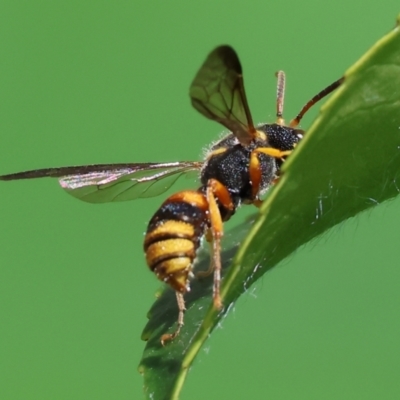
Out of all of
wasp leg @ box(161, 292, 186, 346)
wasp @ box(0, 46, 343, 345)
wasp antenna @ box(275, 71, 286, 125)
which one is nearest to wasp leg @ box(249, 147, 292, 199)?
wasp @ box(0, 46, 343, 345)

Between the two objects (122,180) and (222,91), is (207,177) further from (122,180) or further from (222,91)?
(222,91)

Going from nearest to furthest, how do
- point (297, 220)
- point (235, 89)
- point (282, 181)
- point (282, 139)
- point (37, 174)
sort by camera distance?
point (282, 181) → point (297, 220) → point (235, 89) → point (37, 174) → point (282, 139)

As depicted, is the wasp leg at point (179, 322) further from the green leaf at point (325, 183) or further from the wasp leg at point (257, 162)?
the wasp leg at point (257, 162)

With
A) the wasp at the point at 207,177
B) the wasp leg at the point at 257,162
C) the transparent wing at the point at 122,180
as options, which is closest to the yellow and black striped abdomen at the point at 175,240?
the wasp at the point at 207,177

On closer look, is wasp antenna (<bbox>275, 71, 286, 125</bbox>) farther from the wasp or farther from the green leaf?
the green leaf

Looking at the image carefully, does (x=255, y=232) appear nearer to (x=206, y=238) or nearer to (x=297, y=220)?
(x=297, y=220)

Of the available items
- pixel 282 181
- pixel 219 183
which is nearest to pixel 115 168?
pixel 219 183
